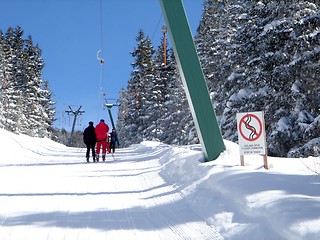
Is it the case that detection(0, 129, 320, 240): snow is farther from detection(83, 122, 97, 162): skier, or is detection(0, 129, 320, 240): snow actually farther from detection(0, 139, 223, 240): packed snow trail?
detection(83, 122, 97, 162): skier

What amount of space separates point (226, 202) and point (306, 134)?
30.6 ft

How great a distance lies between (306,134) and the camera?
13438 mm

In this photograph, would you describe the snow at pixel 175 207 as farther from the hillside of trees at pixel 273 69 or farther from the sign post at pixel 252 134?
the hillside of trees at pixel 273 69

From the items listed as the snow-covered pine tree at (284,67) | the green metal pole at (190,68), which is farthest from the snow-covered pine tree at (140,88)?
the green metal pole at (190,68)

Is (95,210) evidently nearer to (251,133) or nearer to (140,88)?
(251,133)

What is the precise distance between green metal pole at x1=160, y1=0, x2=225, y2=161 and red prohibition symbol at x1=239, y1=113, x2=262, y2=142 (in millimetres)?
1458

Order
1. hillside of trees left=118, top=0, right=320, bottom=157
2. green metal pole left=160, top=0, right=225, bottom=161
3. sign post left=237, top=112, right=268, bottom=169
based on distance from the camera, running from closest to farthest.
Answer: sign post left=237, top=112, right=268, bottom=169
green metal pole left=160, top=0, right=225, bottom=161
hillside of trees left=118, top=0, right=320, bottom=157

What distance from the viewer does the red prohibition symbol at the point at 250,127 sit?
7715 mm

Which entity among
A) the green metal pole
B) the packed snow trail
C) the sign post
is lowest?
the packed snow trail

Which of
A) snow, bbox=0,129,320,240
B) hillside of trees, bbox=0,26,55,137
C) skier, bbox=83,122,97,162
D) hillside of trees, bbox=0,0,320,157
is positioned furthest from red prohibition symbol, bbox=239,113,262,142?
hillside of trees, bbox=0,26,55,137

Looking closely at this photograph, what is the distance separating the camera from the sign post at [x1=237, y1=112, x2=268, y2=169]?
763cm

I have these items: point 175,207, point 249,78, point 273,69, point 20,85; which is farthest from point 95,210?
point 20,85

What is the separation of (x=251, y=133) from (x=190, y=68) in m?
2.53

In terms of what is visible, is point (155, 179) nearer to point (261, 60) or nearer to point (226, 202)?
point (226, 202)
